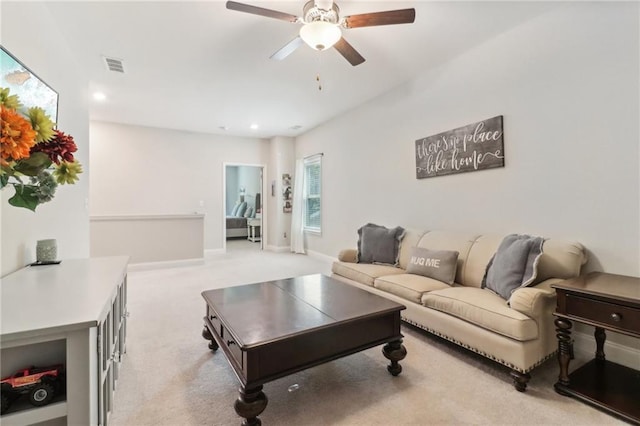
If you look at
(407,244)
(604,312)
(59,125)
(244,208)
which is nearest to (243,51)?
(59,125)

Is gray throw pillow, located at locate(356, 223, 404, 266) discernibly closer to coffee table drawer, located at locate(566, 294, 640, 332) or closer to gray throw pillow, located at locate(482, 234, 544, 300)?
gray throw pillow, located at locate(482, 234, 544, 300)

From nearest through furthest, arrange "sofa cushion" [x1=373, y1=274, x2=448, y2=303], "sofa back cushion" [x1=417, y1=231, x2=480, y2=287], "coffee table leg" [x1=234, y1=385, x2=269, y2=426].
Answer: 1. "coffee table leg" [x1=234, y1=385, x2=269, y2=426]
2. "sofa cushion" [x1=373, y1=274, x2=448, y2=303]
3. "sofa back cushion" [x1=417, y1=231, x2=480, y2=287]

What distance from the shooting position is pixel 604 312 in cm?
167

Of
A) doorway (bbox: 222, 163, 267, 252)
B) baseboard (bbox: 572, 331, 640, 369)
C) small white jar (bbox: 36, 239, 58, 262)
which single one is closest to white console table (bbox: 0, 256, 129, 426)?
small white jar (bbox: 36, 239, 58, 262)

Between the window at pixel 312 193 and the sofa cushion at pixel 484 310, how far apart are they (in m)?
3.96

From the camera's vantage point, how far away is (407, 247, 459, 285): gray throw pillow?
273 cm

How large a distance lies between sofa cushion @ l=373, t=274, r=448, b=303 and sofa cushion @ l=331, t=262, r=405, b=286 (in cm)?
13

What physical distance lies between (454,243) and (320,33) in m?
2.29

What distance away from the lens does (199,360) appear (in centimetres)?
220

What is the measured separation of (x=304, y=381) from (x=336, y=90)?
3741 millimetres

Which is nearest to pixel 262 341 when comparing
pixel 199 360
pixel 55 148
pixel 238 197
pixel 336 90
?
pixel 199 360

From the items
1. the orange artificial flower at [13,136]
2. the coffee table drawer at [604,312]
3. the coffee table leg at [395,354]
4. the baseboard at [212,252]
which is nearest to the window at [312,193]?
the baseboard at [212,252]

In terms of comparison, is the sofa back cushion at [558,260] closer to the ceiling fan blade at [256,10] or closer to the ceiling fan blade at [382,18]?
the ceiling fan blade at [382,18]

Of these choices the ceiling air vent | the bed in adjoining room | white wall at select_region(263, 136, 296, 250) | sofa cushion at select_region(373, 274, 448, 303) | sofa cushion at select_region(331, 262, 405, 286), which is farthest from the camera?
the bed in adjoining room
